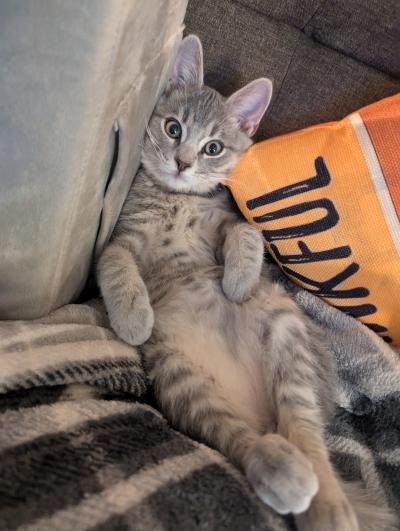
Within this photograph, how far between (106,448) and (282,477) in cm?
32

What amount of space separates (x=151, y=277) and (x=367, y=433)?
71 cm

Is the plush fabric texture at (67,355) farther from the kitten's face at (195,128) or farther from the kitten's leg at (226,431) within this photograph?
the kitten's face at (195,128)

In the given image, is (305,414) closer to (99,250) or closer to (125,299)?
(125,299)

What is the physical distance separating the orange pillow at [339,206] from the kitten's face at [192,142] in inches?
3.2

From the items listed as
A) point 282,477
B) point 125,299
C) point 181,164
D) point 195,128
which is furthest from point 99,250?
point 282,477

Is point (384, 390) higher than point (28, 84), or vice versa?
point (28, 84)

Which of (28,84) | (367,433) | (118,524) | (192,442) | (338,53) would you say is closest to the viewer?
(118,524)

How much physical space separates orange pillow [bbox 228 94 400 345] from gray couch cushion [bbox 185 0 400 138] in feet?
0.40

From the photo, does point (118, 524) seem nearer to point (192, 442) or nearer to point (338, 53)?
point (192, 442)

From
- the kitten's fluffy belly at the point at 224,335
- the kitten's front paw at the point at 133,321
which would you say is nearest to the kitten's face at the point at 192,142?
the kitten's fluffy belly at the point at 224,335

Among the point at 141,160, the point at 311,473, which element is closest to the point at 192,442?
the point at 311,473

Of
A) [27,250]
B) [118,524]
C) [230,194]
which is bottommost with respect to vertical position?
[118,524]

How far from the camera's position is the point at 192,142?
144 centimetres

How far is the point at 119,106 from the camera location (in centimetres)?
101
